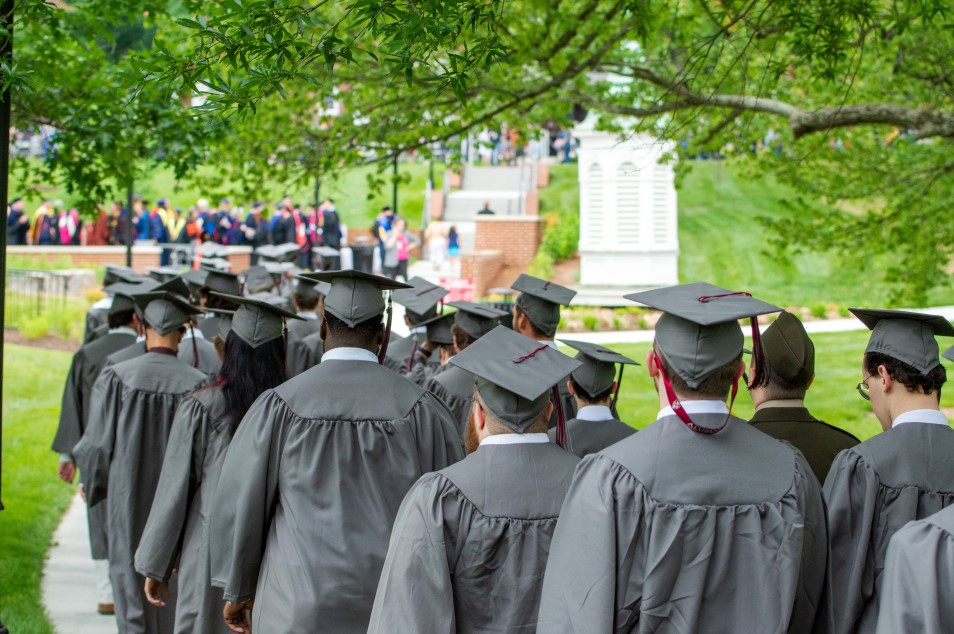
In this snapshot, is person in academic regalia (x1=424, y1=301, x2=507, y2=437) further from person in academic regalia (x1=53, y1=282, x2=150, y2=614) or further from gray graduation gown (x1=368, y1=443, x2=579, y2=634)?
gray graduation gown (x1=368, y1=443, x2=579, y2=634)

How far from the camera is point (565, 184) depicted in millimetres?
34375

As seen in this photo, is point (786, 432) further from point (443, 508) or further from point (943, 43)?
point (943, 43)

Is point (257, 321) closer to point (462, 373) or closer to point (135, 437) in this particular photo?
point (135, 437)

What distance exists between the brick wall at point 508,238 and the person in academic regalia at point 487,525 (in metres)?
25.1

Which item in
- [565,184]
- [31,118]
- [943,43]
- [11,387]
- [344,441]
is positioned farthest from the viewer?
[565,184]

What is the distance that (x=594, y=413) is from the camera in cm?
489

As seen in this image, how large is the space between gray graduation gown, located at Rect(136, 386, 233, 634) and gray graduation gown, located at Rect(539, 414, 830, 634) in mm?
2308

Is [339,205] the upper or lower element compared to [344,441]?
upper

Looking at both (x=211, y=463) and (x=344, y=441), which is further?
(x=211, y=463)

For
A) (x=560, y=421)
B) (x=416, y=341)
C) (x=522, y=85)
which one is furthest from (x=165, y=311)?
(x=522, y=85)

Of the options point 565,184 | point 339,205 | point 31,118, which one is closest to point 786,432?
point 31,118

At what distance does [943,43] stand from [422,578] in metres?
9.09

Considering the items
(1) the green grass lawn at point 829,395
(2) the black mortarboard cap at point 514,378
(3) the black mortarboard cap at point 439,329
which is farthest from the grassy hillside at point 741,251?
(2) the black mortarboard cap at point 514,378

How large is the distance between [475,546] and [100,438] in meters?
3.40
